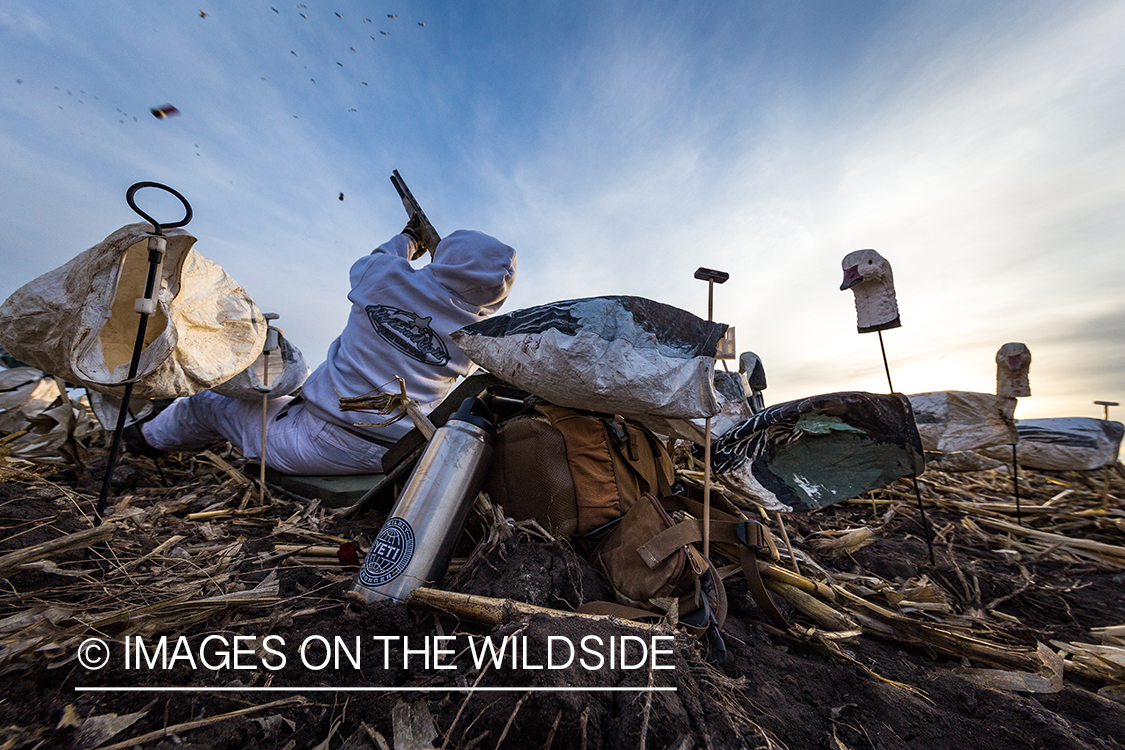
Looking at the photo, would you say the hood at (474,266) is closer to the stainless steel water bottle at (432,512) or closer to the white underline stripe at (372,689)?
the stainless steel water bottle at (432,512)

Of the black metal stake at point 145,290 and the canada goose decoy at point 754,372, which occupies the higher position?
the canada goose decoy at point 754,372

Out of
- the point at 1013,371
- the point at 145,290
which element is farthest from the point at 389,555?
the point at 1013,371

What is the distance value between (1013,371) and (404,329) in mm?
4138

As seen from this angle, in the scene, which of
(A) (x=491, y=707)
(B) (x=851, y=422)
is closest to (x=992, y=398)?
(B) (x=851, y=422)

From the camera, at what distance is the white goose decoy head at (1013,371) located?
2.99 m

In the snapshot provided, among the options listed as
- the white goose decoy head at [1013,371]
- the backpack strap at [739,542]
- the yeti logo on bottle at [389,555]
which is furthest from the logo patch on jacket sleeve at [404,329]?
the white goose decoy head at [1013,371]

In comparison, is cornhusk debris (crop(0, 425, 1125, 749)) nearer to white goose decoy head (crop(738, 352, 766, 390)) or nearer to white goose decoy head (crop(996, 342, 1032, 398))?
white goose decoy head (crop(996, 342, 1032, 398))

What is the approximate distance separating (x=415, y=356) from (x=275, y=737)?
1968mm

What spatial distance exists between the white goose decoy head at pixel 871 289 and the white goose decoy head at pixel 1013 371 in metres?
1.37

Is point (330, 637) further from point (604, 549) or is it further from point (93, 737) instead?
point (604, 549)

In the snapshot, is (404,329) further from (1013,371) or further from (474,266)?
(1013,371)

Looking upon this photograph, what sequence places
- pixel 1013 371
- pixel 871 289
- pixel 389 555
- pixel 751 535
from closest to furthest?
1. pixel 389 555
2. pixel 751 535
3. pixel 871 289
4. pixel 1013 371

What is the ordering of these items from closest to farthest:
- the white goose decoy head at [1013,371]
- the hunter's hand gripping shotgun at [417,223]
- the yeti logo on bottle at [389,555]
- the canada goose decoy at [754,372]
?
1. the yeti logo on bottle at [389,555]
2. the white goose decoy head at [1013,371]
3. the hunter's hand gripping shotgun at [417,223]
4. the canada goose decoy at [754,372]

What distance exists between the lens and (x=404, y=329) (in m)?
2.57
